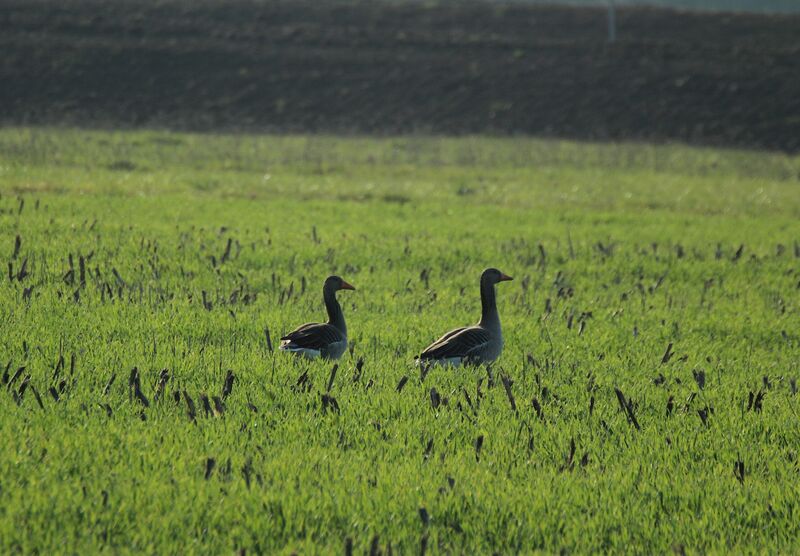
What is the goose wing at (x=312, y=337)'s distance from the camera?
Result: 907cm

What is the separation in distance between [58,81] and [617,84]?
33453 millimetres

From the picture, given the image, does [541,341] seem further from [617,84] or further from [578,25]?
[578,25]

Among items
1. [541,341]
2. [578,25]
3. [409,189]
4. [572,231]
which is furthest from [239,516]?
[578,25]

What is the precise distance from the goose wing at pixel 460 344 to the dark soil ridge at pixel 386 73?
135 feet

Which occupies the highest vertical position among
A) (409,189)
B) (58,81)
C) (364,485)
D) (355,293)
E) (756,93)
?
(58,81)

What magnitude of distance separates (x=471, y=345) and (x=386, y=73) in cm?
5658

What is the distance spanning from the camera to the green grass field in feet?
19.5

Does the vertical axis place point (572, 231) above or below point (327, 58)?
below

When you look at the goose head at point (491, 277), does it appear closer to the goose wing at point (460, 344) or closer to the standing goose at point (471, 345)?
the standing goose at point (471, 345)

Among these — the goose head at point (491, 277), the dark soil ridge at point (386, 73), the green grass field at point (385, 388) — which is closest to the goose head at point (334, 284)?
the green grass field at point (385, 388)

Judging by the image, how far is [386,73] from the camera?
211 feet

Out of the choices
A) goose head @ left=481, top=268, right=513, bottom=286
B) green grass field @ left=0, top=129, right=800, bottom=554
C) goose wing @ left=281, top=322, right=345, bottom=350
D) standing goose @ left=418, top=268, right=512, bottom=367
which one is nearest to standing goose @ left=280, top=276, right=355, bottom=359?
goose wing @ left=281, top=322, right=345, bottom=350

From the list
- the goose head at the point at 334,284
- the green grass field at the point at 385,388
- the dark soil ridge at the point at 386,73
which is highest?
the dark soil ridge at the point at 386,73

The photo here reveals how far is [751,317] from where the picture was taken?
1283 cm
